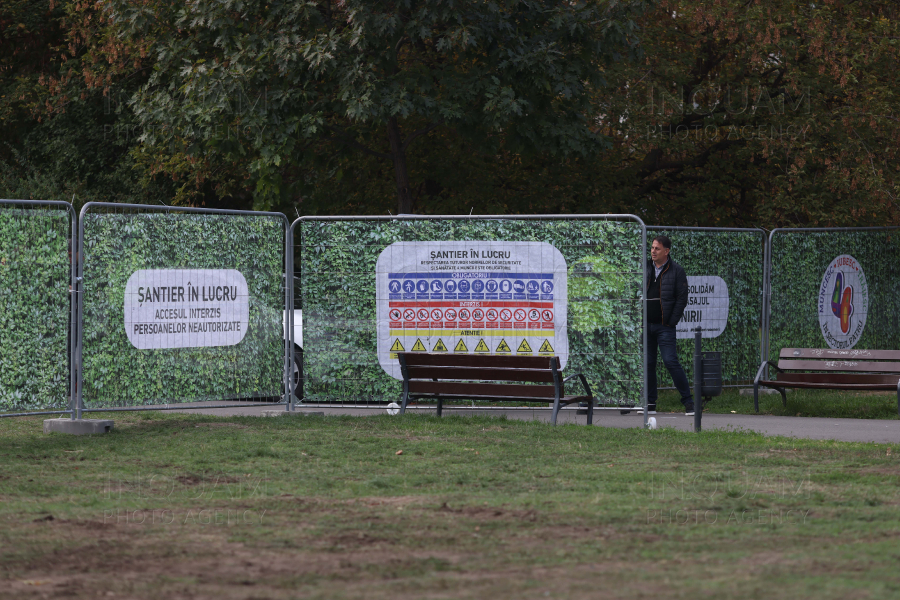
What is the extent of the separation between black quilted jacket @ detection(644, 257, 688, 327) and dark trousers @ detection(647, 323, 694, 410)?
0.17 metres

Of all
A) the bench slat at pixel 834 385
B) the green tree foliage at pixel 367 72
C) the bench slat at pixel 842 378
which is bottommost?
the bench slat at pixel 834 385

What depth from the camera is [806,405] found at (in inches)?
522

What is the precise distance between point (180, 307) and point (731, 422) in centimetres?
581

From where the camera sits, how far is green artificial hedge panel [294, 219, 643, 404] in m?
12.0

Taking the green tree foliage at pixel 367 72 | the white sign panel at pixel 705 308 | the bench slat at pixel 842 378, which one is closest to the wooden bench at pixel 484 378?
the white sign panel at pixel 705 308

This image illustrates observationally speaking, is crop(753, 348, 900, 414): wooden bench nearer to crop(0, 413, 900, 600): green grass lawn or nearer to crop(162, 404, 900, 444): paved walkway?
crop(162, 404, 900, 444): paved walkway

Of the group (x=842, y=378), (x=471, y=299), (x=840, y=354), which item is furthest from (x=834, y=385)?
(x=471, y=299)

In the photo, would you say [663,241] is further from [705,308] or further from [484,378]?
[484,378]

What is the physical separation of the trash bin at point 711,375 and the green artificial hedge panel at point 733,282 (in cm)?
272

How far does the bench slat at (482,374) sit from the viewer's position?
11250 millimetres

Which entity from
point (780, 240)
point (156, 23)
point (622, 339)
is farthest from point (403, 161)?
point (622, 339)

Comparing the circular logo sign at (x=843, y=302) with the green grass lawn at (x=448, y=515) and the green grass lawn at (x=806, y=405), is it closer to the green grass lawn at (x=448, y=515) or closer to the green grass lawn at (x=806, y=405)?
the green grass lawn at (x=806, y=405)

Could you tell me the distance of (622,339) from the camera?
12.0 meters

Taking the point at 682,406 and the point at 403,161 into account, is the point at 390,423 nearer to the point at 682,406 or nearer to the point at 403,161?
the point at 682,406
